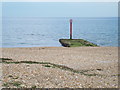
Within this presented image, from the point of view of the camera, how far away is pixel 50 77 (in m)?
8.14

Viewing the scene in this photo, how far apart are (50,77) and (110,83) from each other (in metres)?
1.63

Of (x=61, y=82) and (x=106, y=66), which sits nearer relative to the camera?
(x=61, y=82)

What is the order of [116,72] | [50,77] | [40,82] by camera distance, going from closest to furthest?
[40,82] < [50,77] < [116,72]

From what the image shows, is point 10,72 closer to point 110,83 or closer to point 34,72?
point 34,72

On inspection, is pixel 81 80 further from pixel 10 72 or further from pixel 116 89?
pixel 10 72

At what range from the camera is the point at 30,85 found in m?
7.20

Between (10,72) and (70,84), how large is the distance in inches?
77.5

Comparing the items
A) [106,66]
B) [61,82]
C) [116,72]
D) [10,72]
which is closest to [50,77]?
[61,82]

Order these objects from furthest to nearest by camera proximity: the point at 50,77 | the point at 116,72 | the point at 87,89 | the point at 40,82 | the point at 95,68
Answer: the point at 95,68 → the point at 116,72 → the point at 50,77 → the point at 40,82 → the point at 87,89

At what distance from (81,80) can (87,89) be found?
0.95m

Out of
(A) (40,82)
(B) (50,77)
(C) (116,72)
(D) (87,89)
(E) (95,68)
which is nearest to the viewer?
(D) (87,89)

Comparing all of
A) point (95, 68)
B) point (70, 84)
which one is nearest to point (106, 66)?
point (95, 68)

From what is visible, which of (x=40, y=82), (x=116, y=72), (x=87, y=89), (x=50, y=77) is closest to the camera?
(x=87, y=89)

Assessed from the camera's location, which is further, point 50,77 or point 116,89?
point 50,77
